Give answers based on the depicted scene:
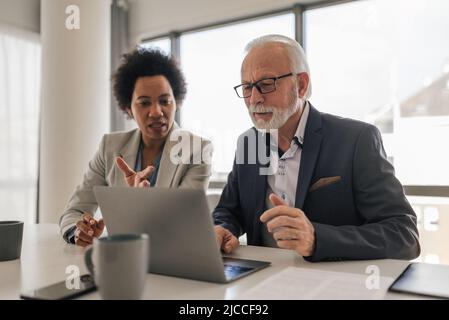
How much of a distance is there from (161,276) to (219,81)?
12.2ft

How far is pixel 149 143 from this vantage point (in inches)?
84.5

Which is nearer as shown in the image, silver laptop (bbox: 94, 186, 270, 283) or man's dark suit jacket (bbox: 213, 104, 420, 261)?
silver laptop (bbox: 94, 186, 270, 283)

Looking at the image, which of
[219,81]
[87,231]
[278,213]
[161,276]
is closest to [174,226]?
[161,276]

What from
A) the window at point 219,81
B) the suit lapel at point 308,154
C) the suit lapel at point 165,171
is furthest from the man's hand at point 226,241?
the window at point 219,81

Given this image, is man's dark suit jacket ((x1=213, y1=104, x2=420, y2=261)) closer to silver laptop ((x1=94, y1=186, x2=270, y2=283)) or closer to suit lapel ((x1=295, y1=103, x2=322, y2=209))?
suit lapel ((x1=295, y1=103, x2=322, y2=209))

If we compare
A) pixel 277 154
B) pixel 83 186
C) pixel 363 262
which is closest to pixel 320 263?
pixel 363 262

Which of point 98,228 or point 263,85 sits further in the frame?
point 263,85

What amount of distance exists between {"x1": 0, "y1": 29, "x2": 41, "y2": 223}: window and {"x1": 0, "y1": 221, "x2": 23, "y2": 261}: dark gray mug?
→ 3.22 meters

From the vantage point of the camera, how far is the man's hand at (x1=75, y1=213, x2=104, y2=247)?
143 cm

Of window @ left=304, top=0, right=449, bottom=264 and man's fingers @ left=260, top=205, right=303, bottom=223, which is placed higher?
window @ left=304, top=0, right=449, bottom=264

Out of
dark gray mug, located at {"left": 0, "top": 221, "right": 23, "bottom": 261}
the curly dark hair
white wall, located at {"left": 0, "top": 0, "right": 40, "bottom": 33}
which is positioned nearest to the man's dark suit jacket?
dark gray mug, located at {"left": 0, "top": 221, "right": 23, "bottom": 261}

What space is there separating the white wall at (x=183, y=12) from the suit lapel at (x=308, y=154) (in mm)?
2606

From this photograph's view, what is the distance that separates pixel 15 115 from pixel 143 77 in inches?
98.7

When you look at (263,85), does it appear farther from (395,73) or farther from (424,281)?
(395,73)
